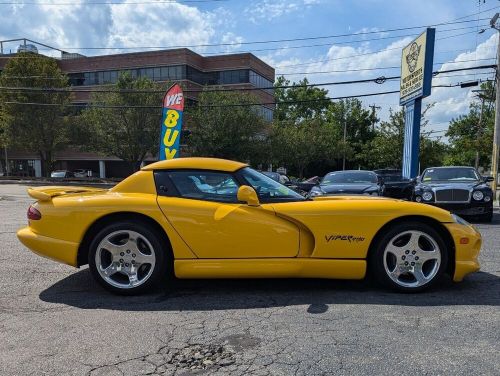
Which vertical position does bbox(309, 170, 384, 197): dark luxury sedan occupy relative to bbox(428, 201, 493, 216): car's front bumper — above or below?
above

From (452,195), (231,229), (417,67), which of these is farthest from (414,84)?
(231,229)

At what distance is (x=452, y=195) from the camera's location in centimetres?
1039

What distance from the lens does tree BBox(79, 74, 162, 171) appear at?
3462 centimetres

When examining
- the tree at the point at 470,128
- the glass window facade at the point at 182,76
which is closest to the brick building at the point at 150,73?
the glass window facade at the point at 182,76

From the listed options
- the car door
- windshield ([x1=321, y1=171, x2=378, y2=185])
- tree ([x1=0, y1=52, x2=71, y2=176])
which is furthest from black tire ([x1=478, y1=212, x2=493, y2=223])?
tree ([x1=0, y1=52, x2=71, y2=176])

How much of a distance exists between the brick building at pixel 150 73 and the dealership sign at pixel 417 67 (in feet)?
88.5

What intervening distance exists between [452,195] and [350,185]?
7.75 ft

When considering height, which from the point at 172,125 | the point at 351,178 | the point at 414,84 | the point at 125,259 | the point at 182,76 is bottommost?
the point at 125,259

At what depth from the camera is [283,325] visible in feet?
11.8

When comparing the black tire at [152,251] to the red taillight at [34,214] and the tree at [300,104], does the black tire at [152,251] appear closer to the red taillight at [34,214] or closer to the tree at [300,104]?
the red taillight at [34,214]

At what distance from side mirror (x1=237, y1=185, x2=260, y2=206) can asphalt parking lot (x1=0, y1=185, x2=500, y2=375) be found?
945mm

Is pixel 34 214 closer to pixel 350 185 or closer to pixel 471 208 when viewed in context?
pixel 350 185

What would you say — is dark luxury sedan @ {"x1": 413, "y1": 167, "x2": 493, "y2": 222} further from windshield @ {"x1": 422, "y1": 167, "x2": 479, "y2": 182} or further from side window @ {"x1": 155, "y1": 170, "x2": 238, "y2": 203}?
side window @ {"x1": 155, "y1": 170, "x2": 238, "y2": 203}

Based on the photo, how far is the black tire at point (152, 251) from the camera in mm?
4344
